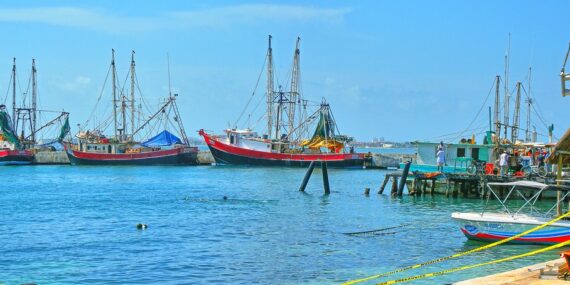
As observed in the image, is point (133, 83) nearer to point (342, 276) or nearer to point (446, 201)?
point (446, 201)

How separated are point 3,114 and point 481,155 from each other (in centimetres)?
7528

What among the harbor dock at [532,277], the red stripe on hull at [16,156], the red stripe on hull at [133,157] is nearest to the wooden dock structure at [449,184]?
the harbor dock at [532,277]

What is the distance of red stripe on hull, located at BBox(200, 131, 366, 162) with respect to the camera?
295ft

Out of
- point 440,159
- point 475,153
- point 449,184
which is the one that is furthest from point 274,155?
point 449,184

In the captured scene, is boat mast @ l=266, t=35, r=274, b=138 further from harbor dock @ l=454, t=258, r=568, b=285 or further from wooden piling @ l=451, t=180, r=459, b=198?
harbor dock @ l=454, t=258, r=568, b=285

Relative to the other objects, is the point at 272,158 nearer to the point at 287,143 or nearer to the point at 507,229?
the point at 287,143

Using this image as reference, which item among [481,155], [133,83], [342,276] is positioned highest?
[133,83]

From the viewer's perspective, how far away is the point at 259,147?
305 ft

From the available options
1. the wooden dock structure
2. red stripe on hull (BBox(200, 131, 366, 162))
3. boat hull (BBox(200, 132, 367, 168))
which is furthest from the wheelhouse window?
boat hull (BBox(200, 132, 367, 168))

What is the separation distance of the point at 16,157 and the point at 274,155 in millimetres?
36512

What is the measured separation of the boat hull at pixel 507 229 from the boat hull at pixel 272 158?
6030cm

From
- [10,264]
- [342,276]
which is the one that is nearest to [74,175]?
[10,264]

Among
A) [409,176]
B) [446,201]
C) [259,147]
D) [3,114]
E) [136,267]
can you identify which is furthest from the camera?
[3,114]

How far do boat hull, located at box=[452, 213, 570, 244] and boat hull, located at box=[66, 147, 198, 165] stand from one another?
74.4 meters
